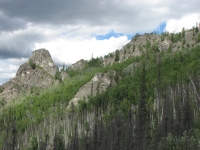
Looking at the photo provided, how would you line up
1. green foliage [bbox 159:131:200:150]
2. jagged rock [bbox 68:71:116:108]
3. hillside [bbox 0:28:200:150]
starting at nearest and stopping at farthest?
green foliage [bbox 159:131:200:150] → hillside [bbox 0:28:200:150] → jagged rock [bbox 68:71:116:108]

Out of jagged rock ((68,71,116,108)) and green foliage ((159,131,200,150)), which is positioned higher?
jagged rock ((68,71,116,108))

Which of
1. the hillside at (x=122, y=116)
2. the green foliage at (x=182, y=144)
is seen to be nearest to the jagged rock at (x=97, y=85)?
the hillside at (x=122, y=116)

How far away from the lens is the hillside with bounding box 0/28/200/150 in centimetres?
6594

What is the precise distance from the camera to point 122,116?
98125 millimetres

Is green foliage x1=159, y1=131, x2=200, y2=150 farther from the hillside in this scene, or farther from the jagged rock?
the jagged rock

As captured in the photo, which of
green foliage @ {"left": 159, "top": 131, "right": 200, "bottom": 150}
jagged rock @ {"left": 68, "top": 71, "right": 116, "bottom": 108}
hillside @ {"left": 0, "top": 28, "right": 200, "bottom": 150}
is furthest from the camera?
jagged rock @ {"left": 68, "top": 71, "right": 116, "bottom": 108}

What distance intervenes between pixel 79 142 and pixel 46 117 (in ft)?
153

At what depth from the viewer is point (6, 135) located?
122 metres

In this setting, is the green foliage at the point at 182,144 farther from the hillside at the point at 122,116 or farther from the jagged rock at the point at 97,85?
the jagged rock at the point at 97,85

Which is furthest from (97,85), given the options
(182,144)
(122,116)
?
(182,144)

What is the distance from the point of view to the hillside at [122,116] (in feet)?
216

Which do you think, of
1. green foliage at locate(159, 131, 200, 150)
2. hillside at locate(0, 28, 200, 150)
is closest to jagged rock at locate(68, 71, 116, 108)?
hillside at locate(0, 28, 200, 150)

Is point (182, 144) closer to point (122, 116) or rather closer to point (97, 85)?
point (122, 116)

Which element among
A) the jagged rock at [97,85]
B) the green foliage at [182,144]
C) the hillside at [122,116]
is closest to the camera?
the green foliage at [182,144]
